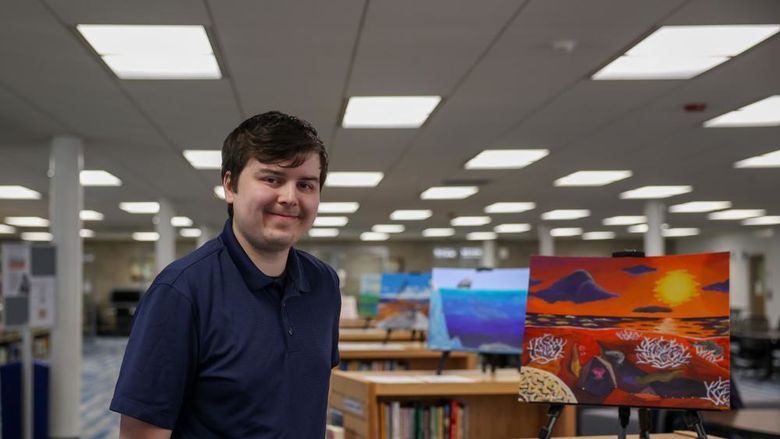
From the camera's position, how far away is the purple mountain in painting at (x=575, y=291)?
9.37 feet

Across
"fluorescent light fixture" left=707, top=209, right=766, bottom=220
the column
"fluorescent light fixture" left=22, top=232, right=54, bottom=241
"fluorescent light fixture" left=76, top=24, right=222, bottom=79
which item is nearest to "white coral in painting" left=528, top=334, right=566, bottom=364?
"fluorescent light fixture" left=76, top=24, right=222, bottom=79

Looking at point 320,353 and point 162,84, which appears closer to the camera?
point 320,353

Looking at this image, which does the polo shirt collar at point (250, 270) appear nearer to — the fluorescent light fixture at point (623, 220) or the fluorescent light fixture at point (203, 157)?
the fluorescent light fixture at point (203, 157)

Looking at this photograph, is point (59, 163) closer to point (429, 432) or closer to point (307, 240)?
point (429, 432)

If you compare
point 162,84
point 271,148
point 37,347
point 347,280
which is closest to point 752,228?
point 347,280

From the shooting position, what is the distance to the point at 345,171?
Result: 37.3 feet

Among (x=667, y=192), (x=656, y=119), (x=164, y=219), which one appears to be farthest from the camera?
(x=164, y=219)

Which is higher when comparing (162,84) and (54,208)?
(162,84)

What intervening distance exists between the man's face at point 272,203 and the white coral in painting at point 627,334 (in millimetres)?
1377

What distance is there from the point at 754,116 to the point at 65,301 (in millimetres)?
7060

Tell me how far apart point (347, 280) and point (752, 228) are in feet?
41.8

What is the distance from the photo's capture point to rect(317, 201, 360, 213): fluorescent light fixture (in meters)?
15.7

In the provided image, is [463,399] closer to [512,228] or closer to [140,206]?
[140,206]

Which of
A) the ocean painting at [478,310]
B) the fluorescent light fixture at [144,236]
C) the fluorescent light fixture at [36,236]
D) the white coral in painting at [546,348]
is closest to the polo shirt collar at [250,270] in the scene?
the white coral in painting at [546,348]
